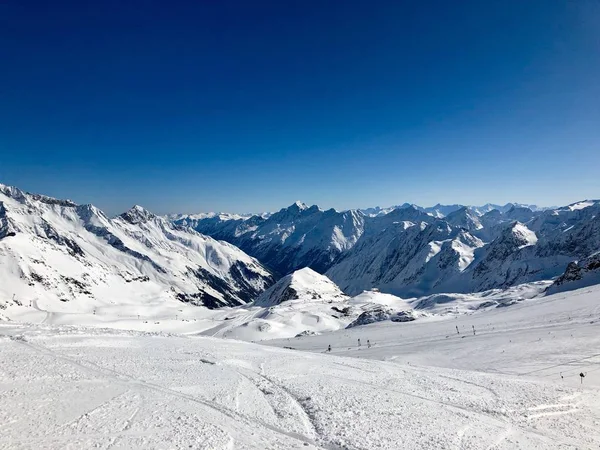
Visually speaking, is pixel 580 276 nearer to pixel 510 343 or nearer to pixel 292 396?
pixel 510 343

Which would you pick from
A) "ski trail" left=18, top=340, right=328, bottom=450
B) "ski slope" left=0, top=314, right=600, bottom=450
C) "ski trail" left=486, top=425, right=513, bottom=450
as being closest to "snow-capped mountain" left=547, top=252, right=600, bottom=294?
"ski slope" left=0, top=314, right=600, bottom=450

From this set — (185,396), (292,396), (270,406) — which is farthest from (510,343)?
(185,396)

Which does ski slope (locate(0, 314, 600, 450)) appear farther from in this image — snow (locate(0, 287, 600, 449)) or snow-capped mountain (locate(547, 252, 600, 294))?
snow-capped mountain (locate(547, 252, 600, 294))

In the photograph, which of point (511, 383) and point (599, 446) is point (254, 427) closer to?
point (599, 446)

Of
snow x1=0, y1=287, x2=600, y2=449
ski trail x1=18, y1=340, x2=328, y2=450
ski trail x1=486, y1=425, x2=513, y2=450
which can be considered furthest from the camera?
ski trail x1=18, y1=340, x2=328, y2=450

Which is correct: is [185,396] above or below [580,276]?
above

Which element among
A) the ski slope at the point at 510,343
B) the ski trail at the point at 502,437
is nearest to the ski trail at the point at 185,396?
the ski trail at the point at 502,437

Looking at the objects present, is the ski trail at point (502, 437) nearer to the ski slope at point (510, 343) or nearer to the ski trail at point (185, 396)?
the ski trail at point (185, 396)

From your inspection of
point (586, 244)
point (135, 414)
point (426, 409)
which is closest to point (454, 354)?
point (426, 409)
